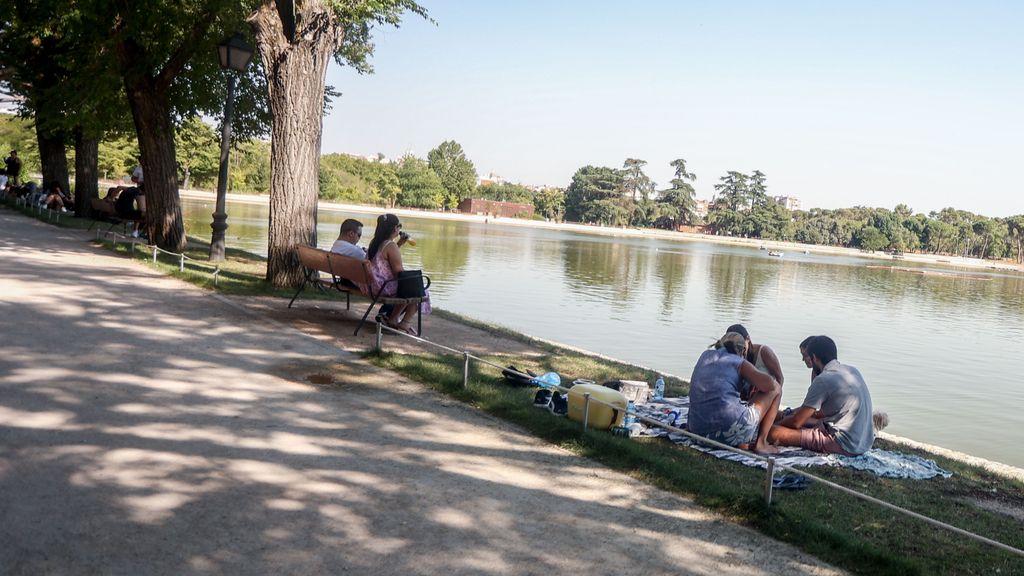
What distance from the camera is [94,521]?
3.71 meters

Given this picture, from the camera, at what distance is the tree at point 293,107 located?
37.1ft

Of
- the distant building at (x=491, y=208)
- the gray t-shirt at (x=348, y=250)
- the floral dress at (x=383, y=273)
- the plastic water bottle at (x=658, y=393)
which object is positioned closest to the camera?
the plastic water bottle at (x=658, y=393)

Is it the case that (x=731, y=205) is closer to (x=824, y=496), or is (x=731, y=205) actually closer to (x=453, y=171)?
(x=453, y=171)

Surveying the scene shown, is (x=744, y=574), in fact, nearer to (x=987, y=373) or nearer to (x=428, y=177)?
(x=987, y=373)

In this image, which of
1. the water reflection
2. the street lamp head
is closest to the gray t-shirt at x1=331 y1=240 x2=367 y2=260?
the street lamp head

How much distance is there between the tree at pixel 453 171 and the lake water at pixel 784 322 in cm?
9275

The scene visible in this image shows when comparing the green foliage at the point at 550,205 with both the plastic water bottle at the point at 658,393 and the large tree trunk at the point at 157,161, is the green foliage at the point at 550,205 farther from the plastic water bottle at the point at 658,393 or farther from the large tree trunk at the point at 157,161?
the plastic water bottle at the point at 658,393

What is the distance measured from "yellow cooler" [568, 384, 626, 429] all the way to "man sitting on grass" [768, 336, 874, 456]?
131cm

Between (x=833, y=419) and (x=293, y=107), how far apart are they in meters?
8.20

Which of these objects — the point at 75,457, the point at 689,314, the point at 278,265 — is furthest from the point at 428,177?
the point at 75,457

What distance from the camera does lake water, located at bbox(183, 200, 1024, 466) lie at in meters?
13.4

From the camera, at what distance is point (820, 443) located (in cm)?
645

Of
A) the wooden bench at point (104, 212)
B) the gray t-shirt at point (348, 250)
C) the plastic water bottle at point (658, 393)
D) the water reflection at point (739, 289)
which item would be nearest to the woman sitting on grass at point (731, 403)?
the plastic water bottle at point (658, 393)

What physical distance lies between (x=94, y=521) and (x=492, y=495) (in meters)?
1.96
